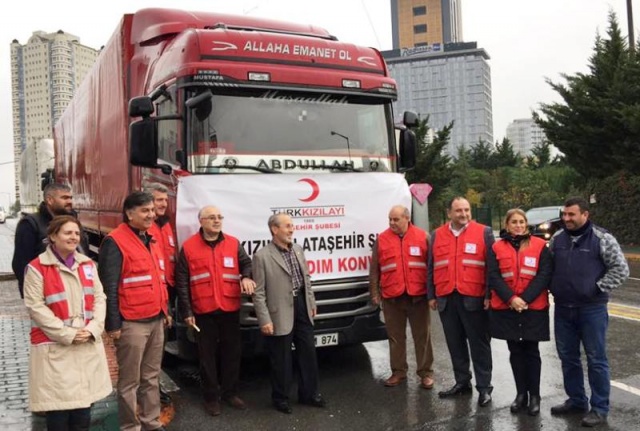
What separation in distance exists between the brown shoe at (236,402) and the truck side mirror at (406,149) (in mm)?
2916

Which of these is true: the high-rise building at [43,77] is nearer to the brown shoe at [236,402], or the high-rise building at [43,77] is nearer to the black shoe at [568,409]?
the brown shoe at [236,402]

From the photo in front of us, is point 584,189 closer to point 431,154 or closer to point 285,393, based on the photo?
point 431,154

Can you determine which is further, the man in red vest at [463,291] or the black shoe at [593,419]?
the man in red vest at [463,291]

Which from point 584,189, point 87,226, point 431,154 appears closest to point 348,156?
point 87,226

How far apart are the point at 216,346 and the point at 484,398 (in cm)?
228

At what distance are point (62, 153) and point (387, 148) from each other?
30.8 ft

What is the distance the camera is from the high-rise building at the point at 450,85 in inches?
5103

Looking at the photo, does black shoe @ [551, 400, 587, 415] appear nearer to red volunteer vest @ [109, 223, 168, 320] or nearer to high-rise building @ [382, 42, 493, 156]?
red volunteer vest @ [109, 223, 168, 320]

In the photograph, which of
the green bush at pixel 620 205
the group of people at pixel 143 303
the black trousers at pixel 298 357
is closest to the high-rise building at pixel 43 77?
the group of people at pixel 143 303

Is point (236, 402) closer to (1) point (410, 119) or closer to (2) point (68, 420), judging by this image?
(2) point (68, 420)

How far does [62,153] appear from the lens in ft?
43.3

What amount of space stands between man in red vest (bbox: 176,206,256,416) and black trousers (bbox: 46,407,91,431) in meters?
1.19

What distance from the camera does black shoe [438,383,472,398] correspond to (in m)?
5.32

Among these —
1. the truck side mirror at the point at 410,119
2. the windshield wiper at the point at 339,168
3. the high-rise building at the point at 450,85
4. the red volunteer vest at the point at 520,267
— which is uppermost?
the high-rise building at the point at 450,85
